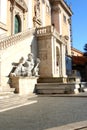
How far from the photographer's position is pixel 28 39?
20422 mm

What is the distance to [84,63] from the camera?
41.2 m

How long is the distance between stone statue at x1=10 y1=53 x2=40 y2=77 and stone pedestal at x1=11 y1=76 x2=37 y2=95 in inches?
→ 15.1

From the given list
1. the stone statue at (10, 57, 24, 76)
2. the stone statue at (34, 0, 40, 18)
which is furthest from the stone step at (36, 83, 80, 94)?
the stone statue at (34, 0, 40, 18)

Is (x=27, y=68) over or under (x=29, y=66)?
under

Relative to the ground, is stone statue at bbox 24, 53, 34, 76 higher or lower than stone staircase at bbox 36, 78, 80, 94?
higher


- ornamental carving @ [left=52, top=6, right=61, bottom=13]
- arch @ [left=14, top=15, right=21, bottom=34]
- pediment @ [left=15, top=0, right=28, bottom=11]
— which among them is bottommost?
arch @ [left=14, top=15, right=21, bottom=34]

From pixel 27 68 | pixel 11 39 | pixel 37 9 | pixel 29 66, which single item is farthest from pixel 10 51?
pixel 37 9

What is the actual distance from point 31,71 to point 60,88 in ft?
7.88

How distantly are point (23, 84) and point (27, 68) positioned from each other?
1845 millimetres

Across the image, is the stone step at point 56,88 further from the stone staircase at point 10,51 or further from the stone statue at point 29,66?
the stone staircase at point 10,51

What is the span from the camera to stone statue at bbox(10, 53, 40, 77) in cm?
1737

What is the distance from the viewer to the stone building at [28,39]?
16.9 meters

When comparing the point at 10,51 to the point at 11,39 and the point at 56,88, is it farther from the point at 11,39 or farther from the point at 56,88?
the point at 56,88

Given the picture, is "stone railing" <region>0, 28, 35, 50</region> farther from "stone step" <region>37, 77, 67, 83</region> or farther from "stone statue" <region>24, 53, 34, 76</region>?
"stone step" <region>37, 77, 67, 83</region>
